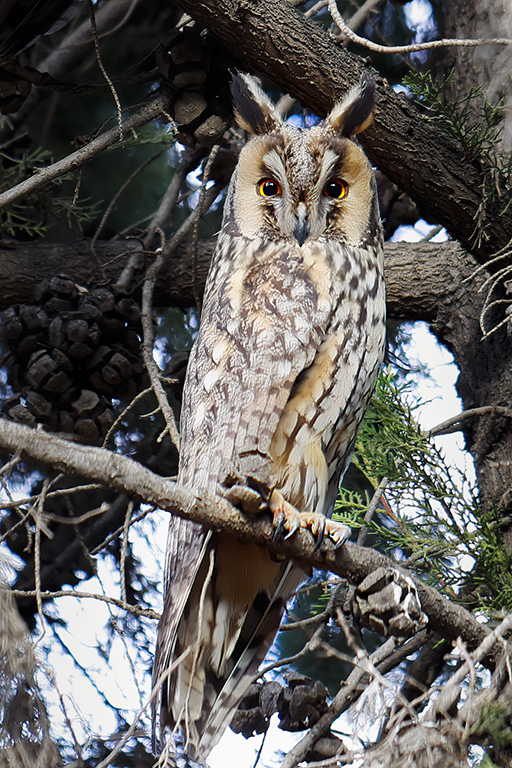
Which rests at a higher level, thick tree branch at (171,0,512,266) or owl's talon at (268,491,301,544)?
thick tree branch at (171,0,512,266)

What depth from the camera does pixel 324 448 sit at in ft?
4.90

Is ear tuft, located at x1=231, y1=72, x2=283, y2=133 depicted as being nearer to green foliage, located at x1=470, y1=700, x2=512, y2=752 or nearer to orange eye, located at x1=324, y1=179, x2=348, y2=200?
orange eye, located at x1=324, y1=179, x2=348, y2=200

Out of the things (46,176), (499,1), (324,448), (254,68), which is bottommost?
(324,448)

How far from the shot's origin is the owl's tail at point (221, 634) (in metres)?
1.38

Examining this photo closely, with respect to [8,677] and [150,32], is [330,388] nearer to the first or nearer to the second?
[8,677]

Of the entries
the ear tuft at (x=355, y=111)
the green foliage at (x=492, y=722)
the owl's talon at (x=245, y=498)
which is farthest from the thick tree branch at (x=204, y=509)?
the ear tuft at (x=355, y=111)

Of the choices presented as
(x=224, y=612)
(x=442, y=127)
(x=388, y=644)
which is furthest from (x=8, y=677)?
(x=442, y=127)

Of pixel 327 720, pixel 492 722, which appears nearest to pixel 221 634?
pixel 327 720

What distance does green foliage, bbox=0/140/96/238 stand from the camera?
2188mm

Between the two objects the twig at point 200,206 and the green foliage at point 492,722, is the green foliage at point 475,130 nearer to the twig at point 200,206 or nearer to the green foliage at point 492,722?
the twig at point 200,206

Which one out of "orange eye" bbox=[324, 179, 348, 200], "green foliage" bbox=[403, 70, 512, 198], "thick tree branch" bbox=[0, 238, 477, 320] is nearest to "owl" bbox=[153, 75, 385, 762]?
"orange eye" bbox=[324, 179, 348, 200]

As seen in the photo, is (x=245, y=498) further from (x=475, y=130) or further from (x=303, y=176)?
(x=475, y=130)

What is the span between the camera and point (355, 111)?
166 centimetres

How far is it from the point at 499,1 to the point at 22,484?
2.12 m
